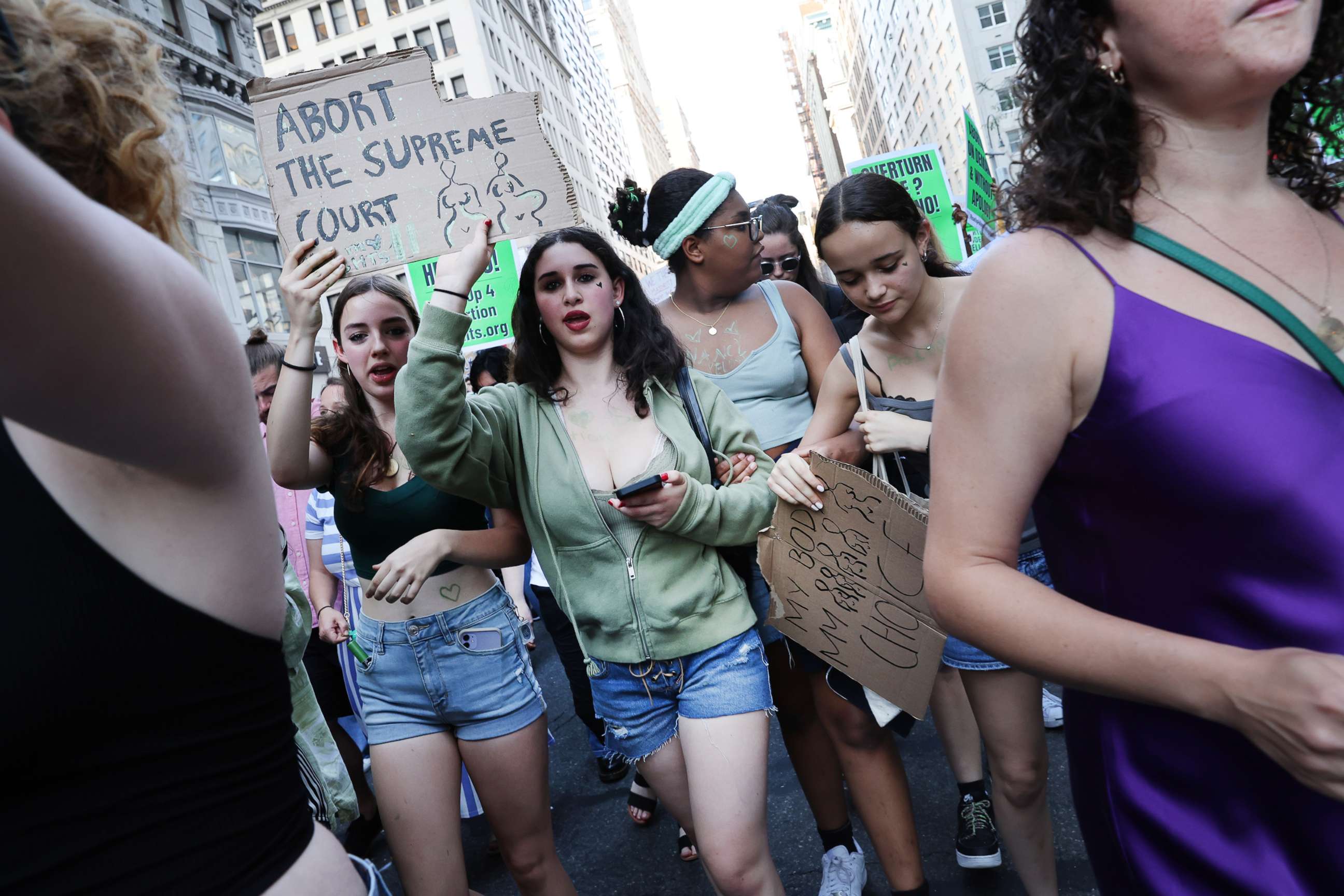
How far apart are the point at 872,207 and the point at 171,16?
26.3 metres

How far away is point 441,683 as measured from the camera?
2676mm

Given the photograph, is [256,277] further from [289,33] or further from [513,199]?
[289,33]

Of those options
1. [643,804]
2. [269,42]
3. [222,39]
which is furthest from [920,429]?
[269,42]

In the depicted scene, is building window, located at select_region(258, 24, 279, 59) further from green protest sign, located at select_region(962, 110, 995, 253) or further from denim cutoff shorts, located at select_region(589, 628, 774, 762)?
denim cutoff shorts, located at select_region(589, 628, 774, 762)

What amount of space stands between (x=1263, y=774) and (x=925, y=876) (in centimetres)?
224

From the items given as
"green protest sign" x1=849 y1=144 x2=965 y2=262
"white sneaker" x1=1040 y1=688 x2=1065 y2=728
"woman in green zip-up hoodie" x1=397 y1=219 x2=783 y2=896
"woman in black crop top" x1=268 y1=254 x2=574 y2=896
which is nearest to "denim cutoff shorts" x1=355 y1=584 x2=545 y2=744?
"woman in black crop top" x1=268 y1=254 x2=574 y2=896

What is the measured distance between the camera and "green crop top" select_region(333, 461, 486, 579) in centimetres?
288

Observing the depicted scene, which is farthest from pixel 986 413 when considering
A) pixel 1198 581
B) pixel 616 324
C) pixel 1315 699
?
pixel 616 324

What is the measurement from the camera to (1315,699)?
877 mm

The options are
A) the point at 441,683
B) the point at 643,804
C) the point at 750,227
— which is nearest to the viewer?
the point at 441,683

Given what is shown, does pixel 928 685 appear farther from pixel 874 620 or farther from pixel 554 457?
pixel 554 457

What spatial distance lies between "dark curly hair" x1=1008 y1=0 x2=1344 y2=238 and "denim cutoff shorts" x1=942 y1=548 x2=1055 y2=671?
52.2 inches

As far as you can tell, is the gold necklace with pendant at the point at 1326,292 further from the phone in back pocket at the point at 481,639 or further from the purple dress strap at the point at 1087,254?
the phone in back pocket at the point at 481,639

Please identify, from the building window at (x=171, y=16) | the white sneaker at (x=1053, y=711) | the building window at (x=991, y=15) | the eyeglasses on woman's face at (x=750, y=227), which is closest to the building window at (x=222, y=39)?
the building window at (x=171, y=16)
